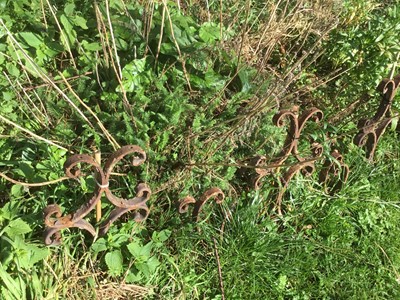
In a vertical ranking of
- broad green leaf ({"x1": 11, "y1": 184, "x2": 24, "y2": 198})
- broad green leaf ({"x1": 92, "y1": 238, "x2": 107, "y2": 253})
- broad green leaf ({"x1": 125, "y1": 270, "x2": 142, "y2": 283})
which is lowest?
broad green leaf ({"x1": 125, "y1": 270, "x2": 142, "y2": 283})

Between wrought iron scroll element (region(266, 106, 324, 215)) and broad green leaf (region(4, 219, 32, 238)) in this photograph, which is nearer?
broad green leaf (region(4, 219, 32, 238))

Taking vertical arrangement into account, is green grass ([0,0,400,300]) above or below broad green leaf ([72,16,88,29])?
below

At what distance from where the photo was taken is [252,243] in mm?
2412

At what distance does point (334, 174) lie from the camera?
269cm

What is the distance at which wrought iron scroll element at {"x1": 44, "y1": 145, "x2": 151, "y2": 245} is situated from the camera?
1.77 m

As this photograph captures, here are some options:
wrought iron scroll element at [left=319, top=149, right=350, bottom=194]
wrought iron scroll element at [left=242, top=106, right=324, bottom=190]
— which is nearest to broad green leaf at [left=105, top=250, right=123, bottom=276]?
wrought iron scroll element at [left=242, top=106, right=324, bottom=190]

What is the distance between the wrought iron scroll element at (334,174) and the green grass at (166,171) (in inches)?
2.0

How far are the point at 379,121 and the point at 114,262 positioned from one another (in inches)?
61.1

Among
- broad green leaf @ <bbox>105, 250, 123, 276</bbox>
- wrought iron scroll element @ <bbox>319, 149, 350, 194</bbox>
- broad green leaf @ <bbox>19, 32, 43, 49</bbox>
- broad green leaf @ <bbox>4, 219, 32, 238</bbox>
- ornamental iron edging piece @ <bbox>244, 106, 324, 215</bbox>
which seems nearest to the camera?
broad green leaf @ <bbox>4, 219, 32, 238</bbox>

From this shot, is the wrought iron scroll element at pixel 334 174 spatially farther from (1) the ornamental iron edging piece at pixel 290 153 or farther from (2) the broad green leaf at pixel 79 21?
(2) the broad green leaf at pixel 79 21

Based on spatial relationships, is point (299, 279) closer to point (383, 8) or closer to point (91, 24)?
point (91, 24)

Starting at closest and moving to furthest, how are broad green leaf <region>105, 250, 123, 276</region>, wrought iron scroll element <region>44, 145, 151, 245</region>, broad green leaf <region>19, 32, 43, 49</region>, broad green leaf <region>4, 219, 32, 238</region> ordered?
1. wrought iron scroll element <region>44, 145, 151, 245</region>
2. broad green leaf <region>4, 219, 32, 238</region>
3. broad green leaf <region>105, 250, 123, 276</region>
4. broad green leaf <region>19, 32, 43, 49</region>

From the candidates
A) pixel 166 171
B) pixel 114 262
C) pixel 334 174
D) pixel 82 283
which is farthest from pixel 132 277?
pixel 334 174

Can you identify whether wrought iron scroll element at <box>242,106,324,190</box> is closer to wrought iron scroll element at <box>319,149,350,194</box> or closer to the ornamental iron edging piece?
the ornamental iron edging piece
